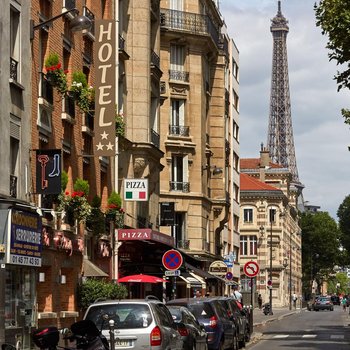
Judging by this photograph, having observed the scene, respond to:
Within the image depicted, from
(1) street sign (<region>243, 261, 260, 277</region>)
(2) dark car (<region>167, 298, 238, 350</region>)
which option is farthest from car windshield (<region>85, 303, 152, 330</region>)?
(1) street sign (<region>243, 261, 260, 277</region>)

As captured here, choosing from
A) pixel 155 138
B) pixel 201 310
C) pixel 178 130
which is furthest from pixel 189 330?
pixel 178 130

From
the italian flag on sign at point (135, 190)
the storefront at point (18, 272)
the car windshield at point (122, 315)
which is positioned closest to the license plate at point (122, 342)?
the car windshield at point (122, 315)

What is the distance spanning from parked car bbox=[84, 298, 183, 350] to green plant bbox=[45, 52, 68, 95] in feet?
29.8

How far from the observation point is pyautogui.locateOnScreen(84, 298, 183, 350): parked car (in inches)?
796

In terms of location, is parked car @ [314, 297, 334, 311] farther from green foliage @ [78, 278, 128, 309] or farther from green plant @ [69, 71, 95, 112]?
green plant @ [69, 71, 95, 112]

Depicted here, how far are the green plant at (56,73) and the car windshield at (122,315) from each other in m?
9.20

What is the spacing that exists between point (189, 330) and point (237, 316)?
27.9 feet

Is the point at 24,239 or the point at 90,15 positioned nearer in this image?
the point at 24,239

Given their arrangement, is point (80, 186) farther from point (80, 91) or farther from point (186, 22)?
point (186, 22)

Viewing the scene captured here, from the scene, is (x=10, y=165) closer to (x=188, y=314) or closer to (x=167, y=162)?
(x=188, y=314)

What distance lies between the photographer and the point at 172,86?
59094mm

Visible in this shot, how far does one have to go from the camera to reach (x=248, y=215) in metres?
124

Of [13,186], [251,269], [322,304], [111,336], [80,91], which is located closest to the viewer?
[111,336]

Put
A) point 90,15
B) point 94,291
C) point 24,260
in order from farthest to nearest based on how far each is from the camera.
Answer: point 90,15, point 94,291, point 24,260
